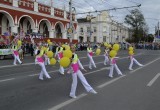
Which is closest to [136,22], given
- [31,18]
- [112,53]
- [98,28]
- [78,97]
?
[98,28]

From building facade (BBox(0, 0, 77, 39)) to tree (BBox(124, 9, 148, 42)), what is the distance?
56.9 m

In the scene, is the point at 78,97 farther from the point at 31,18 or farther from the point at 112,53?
the point at 31,18

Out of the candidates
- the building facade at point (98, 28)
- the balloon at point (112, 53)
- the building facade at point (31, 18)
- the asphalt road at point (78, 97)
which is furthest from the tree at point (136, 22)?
the asphalt road at point (78, 97)

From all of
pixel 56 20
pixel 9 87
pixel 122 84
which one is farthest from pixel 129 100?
pixel 56 20

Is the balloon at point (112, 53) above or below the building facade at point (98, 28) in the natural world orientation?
below

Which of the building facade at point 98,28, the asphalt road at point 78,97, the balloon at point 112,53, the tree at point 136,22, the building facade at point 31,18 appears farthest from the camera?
the tree at point 136,22

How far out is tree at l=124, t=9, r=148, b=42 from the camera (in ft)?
336

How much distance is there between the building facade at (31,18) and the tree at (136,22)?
56.9 meters

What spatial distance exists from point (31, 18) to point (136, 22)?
69.2m

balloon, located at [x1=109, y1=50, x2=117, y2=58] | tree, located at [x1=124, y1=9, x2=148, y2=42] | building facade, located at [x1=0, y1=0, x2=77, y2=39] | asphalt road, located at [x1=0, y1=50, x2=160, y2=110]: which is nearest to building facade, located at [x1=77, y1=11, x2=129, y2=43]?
tree, located at [x1=124, y1=9, x2=148, y2=42]

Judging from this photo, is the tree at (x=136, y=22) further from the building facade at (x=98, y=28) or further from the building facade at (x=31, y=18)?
the building facade at (x=31, y=18)

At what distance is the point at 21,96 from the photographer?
8.93 metres

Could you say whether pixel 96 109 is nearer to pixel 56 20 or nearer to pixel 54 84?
pixel 54 84

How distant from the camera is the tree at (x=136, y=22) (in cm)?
10231
